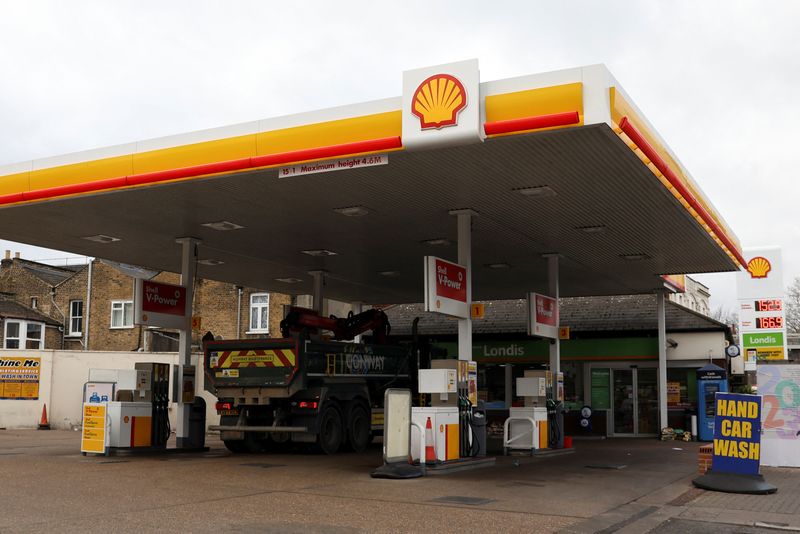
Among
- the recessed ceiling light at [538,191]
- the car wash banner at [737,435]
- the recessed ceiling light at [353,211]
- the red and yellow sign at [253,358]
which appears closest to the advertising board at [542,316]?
the recessed ceiling light at [538,191]

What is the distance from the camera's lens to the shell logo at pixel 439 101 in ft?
35.0

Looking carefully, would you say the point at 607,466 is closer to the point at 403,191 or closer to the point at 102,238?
the point at 403,191

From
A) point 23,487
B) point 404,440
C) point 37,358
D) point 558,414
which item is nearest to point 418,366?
point 558,414

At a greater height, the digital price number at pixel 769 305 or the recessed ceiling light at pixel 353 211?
the recessed ceiling light at pixel 353 211

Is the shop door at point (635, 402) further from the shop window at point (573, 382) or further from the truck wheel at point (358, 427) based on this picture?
the truck wheel at point (358, 427)

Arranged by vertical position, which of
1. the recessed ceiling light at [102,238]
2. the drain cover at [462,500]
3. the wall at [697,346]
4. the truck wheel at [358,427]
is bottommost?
the drain cover at [462,500]

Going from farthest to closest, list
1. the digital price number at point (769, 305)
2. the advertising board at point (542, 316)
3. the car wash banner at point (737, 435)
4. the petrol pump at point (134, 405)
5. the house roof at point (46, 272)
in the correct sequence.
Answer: the house roof at point (46, 272) → the digital price number at point (769, 305) → the advertising board at point (542, 316) → the petrol pump at point (134, 405) → the car wash banner at point (737, 435)

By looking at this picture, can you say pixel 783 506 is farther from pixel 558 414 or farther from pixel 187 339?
pixel 187 339

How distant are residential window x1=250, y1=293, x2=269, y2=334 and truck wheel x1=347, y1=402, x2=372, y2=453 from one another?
16469 mm

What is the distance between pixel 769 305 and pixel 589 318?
18.3 ft

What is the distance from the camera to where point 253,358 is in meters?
16.8

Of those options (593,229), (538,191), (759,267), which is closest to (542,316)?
(593,229)

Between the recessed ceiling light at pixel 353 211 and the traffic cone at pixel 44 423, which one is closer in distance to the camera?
the recessed ceiling light at pixel 353 211

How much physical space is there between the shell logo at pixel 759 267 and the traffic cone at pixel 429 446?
42.9 ft
